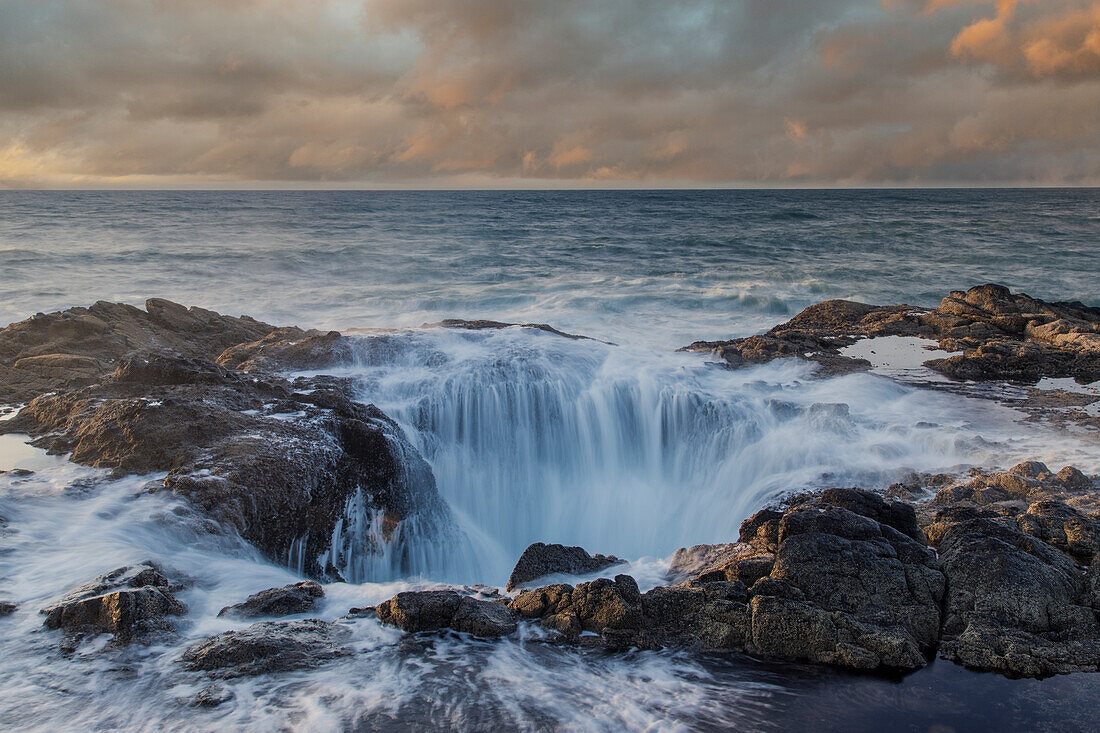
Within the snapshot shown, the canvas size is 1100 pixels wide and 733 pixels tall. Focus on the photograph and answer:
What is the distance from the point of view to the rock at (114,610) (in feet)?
15.4

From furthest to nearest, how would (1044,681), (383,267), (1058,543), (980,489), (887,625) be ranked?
(383,267) < (980,489) < (1058,543) < (887,625) < (1044,681)

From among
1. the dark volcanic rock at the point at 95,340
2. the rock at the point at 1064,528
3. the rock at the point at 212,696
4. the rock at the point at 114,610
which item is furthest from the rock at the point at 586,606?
the dark volcanic rock at the point at 95,340

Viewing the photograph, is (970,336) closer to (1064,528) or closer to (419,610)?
(1064,528)

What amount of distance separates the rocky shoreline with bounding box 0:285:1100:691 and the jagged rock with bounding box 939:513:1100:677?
0.6 inches

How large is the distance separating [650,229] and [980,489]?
43.1 metres

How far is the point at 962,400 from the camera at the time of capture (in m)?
10.8

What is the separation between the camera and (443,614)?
514 cm

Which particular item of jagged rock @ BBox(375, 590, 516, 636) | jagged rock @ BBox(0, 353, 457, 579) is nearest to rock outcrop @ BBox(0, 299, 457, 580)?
jagged rock @ BBox(0, 353, 457, 579)

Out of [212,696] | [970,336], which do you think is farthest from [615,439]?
[970,336]

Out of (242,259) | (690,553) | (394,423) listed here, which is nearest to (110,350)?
(394,423)

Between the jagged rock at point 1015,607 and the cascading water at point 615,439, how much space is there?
2997 millimetres

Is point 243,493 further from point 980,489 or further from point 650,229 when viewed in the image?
point 650,229

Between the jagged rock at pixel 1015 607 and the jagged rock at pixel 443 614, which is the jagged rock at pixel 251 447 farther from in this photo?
the jagged rock at pixel 1015 607

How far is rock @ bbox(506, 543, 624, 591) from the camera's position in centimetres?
614
